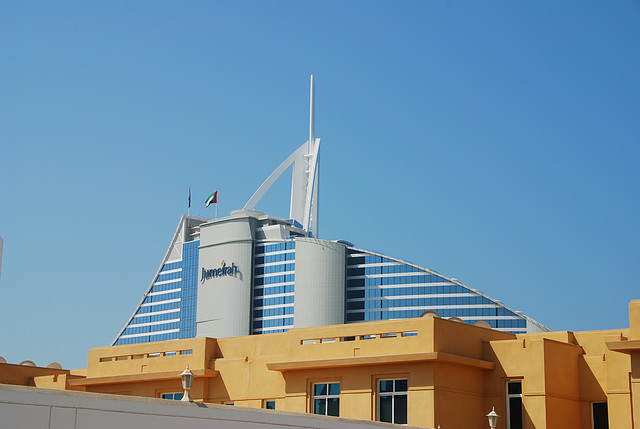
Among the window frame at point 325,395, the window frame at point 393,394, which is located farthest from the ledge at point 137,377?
the window frame at point 393,394

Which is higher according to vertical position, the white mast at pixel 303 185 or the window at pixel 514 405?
the white mast at pixel 303 185

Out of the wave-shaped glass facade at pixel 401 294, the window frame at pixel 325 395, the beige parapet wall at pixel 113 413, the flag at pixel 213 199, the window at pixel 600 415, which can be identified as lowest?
the beige parapet wall at pixel 113 413

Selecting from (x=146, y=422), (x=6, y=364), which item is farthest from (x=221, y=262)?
(x=146, y=422)

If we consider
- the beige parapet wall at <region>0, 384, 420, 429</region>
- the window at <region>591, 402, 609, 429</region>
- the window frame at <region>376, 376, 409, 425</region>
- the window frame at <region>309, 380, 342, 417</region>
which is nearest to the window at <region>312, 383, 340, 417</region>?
the window frame at <region>309, 380, 342, 417</region>

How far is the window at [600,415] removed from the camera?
32531 millimetres

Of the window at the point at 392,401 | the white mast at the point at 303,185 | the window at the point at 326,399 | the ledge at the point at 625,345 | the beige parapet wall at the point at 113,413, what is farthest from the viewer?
the white mast at the point at 303,185

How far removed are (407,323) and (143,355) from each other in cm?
1313

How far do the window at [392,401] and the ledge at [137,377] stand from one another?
322 inches

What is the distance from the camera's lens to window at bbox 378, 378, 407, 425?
3200 cm

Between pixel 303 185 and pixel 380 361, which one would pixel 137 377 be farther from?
pixel 303 185

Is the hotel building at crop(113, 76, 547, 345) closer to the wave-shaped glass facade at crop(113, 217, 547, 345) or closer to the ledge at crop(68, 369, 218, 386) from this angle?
the wave-shaped glass facade at crop(113, 217, 547, 345)

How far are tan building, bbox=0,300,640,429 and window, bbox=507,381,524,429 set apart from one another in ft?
0.12

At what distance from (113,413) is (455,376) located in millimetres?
17764

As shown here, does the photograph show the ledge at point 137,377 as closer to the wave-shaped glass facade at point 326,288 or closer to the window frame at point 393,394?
the window frame at point 393,394
